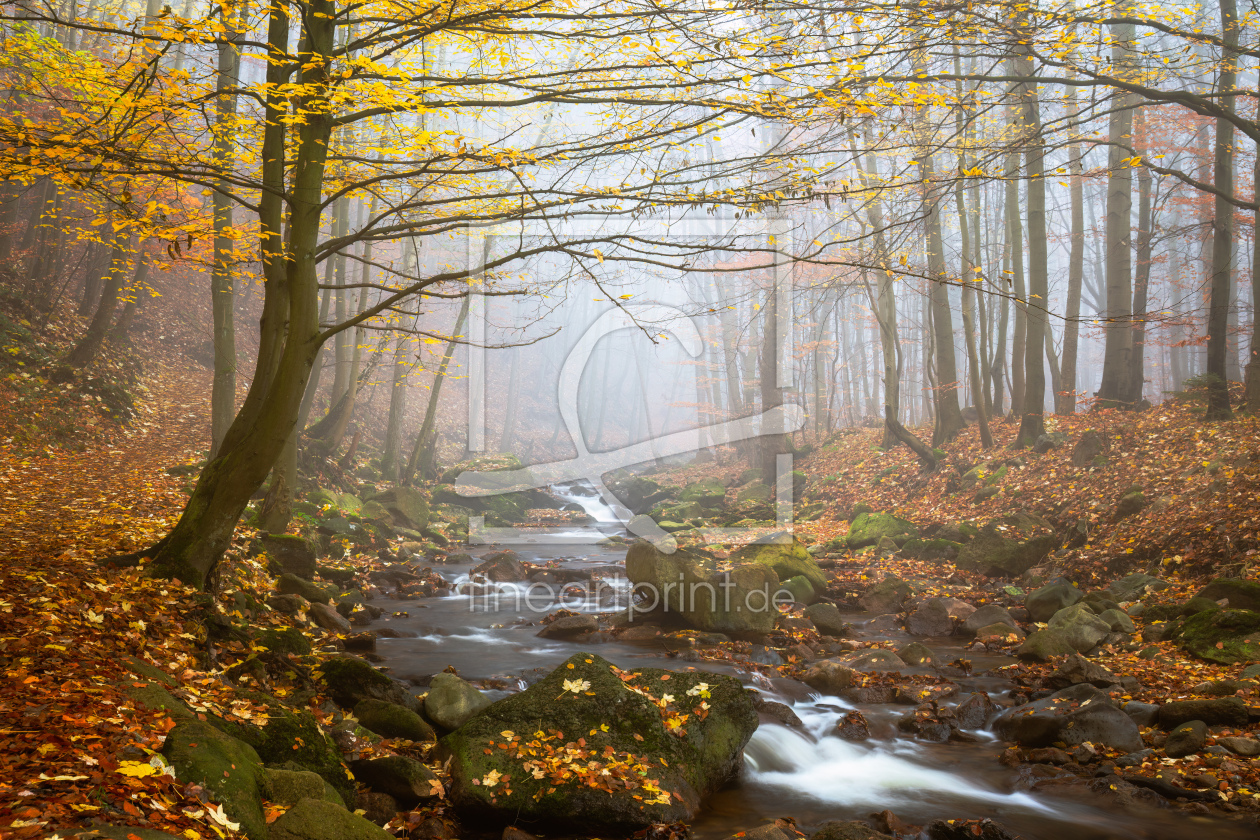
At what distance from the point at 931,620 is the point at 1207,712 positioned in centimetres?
396

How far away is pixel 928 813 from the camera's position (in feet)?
17.2

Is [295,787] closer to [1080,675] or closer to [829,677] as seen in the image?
[829,677]

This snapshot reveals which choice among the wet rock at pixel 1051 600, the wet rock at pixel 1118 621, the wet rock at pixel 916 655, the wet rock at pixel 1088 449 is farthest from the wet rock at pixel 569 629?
the wet rock at pixel 1088 449

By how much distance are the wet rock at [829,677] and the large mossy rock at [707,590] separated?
1455 millimetres

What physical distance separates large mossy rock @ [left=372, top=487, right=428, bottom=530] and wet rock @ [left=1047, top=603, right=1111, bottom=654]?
41.2ft

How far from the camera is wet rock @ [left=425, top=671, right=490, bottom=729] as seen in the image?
583 centimetres

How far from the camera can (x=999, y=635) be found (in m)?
8.49

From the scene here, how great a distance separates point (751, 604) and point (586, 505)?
1608 centimetres

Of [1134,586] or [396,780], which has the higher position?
[1134,586]

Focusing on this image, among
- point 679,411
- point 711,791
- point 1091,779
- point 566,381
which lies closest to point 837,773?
point 711,791

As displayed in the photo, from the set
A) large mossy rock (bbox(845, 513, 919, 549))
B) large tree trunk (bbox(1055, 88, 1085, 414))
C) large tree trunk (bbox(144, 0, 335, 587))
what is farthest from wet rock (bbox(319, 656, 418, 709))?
large tree trunk (bbox(1055, 88, 1085, 414))

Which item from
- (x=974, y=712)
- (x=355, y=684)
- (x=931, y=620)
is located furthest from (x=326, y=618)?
(x=931, y=620)

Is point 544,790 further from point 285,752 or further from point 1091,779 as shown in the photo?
point 1091,779

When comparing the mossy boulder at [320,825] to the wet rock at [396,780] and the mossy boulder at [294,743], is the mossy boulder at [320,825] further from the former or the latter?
the wet rock at [396,780]
